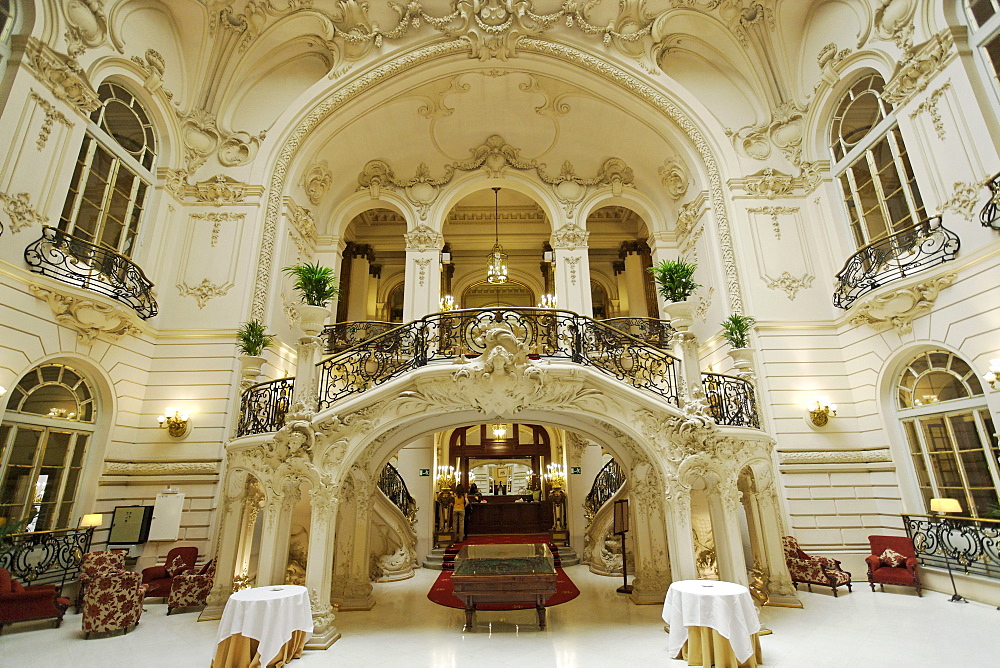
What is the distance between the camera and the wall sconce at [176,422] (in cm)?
884

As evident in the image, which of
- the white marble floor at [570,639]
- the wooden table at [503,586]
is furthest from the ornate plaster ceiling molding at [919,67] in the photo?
the wooden table at [503,586]

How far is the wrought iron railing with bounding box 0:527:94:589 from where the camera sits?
6816 millimetres

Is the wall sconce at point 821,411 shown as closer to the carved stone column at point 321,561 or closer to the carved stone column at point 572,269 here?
the carved stone column at point 572,269

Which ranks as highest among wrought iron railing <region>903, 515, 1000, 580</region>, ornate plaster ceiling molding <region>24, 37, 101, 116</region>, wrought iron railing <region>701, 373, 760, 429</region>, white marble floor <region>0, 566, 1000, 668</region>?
ornate plaster ceiling molding <region>24, 37, 101, 116</region>

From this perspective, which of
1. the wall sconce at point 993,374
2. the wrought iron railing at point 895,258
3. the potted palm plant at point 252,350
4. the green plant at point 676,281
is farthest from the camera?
the wrought iron railing at point 895,258

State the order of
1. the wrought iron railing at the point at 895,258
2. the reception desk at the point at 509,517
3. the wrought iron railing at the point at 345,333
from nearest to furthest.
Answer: the wrought iron railing at the point at 895,258
the wrought iron railing at the point at 345,333
the reception desk at the point at 509,517

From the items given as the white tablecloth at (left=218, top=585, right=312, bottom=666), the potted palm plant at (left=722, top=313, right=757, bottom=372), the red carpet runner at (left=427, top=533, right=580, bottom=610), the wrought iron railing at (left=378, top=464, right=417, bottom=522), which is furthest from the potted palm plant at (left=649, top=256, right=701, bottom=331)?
the wrought iron railing at (left=378, top=464, right=417, bottom=522)

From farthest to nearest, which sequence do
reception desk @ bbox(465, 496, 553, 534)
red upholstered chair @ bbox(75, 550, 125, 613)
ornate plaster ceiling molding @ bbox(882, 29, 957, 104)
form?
1. reception desk @ bbox(465, 496, 553, 534)
2. ornate plaster ceiling molding @ bbox(882, 29, 957, 104)
3. red upholstered chair @ bbox(75, 550, 125, 613)

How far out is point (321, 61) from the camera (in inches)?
482

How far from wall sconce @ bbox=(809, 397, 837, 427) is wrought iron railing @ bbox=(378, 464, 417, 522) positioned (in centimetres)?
853

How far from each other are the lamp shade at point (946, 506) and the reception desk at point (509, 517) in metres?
9.19

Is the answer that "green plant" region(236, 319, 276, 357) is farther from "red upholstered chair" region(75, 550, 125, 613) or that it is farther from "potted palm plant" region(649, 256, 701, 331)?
"potted palm plant" region(649, 256, 701, 331)

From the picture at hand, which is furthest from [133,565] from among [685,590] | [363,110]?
[363,110]

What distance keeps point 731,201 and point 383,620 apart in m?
9.91
